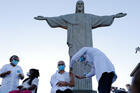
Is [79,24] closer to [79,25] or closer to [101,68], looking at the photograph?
[79,25]

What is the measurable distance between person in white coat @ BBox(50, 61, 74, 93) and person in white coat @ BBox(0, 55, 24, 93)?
111 centimetres

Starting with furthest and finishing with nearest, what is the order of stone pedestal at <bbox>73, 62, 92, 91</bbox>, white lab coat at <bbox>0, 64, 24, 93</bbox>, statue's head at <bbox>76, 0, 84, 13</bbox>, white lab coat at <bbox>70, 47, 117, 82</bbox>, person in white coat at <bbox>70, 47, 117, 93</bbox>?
statue's head at <bbox>76, 0, 84, 13</bbox>
stone pedestal at <bbox>73, 62, 92, 91</bbox>
white lab coat at <bbox>0, 64, 24, 93</bbox>
white lab coat at <bbox>70, 47, 117, 82</bbox>
person in white coat at <bbox>70, 47, 117, 93</bbox>

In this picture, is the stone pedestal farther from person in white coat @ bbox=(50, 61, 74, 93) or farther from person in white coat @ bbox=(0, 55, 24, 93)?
person in white coat @ bbox=(50, 61, 74, 93)

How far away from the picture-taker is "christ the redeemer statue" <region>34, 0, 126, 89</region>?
27.8 ft

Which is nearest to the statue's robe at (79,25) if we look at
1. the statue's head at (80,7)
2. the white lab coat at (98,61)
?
the statue's head at (80,7)

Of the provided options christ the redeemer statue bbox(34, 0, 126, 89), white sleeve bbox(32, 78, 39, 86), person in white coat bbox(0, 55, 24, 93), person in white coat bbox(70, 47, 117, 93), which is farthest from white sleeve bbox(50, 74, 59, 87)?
christ the redeemer statue bbox(34, 0, 126, 89)

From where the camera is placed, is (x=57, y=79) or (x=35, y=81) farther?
(x=35, y=81)

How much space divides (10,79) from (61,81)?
1.45 meters

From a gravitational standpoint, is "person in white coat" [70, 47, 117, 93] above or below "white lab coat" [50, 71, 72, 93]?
above

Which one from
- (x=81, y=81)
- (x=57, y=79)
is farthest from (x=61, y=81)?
(x=81, y=81)

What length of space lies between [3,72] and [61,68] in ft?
4.87

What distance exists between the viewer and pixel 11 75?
467cm

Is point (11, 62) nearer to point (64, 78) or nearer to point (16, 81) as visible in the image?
point (16, 81)

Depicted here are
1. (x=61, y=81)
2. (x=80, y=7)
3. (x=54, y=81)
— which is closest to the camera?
(x=61, y=81)
